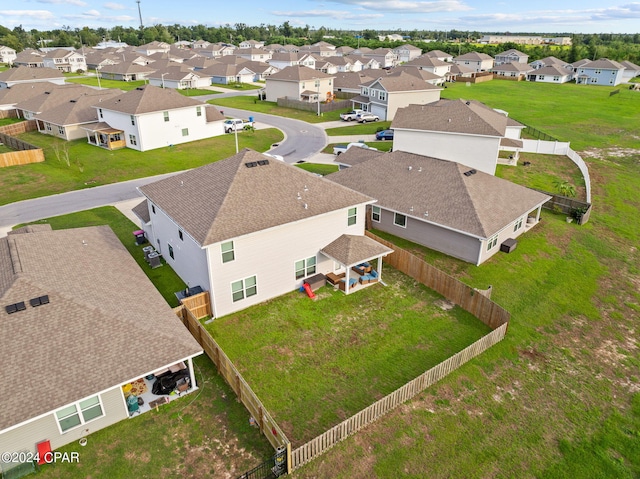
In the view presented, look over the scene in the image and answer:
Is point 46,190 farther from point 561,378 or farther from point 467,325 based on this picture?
point 561,378

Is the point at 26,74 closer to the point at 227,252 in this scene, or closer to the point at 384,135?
the point at 384,135

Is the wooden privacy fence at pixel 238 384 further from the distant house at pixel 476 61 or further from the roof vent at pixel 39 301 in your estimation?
the distant house at pixel 476 61

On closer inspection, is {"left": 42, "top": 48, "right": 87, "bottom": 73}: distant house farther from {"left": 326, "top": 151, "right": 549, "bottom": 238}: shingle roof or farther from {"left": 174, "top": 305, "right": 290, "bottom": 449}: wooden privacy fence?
{"left": 174, "top": 305, "right": 290, "bottom": 449}: wooden privacy fence

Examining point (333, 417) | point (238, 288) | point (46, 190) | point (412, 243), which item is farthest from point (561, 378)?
point (46, 190)

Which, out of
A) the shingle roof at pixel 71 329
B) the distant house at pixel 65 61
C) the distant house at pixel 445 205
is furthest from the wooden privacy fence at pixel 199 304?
the distant house at pixel 65 61

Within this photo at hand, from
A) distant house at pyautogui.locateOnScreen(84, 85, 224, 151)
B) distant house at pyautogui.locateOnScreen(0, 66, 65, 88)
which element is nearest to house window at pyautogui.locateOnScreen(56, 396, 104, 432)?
distant house at pyautogui.locateOnScreen(84, 85, 224, 151)

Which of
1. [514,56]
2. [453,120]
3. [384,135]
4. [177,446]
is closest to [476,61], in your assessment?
[514,56]


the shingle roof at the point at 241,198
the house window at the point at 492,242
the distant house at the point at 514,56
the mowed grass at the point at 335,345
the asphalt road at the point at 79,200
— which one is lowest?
the mowed grass at the point at 335,345
